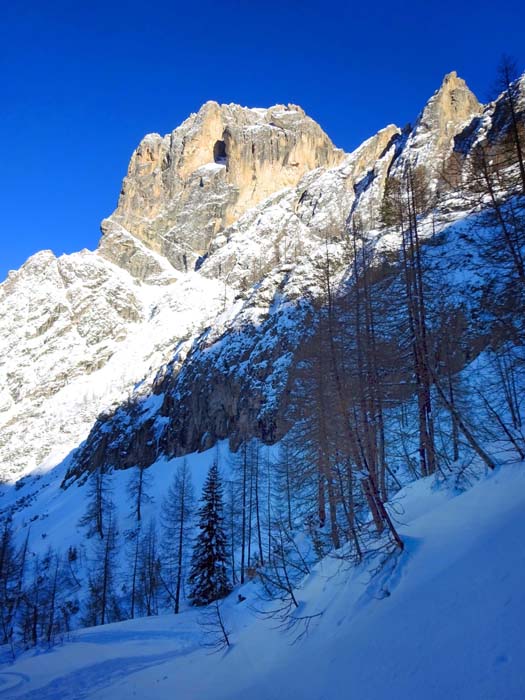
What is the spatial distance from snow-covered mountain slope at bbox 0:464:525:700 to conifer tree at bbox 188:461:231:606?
13.2m

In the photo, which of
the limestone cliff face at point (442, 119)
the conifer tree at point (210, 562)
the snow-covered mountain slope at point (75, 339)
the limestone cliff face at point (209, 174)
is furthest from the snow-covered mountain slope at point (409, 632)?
the limestone cliff face at point (209, 174)

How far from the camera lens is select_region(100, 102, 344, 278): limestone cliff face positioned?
165 m

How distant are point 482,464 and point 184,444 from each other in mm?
48527

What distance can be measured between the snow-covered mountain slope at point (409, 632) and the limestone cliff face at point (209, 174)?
521 feet

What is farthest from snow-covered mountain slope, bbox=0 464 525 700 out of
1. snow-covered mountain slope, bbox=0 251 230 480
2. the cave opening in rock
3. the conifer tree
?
the cave opening in rock

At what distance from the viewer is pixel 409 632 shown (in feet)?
14.3

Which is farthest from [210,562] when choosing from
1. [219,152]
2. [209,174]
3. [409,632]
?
[219,152]

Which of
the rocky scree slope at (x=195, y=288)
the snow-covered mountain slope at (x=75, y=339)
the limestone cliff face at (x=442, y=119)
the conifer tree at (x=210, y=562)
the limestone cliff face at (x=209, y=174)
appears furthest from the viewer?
the limestone cliff face at (x=209, y=174)

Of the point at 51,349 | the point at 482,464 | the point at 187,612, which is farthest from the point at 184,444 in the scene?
the point at 51,349

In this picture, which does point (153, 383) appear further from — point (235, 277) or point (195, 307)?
point (235, 277)

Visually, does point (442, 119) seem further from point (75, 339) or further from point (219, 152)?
point (75, 339)

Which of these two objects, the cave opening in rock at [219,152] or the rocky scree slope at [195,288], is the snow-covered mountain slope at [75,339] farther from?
the cave opening in rock at [219,152]

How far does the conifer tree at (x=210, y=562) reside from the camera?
915 inches

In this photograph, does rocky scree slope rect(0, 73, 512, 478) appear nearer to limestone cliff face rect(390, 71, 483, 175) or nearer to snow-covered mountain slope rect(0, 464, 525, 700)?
limestone cliff face rect(390, 71, 483, 175)
